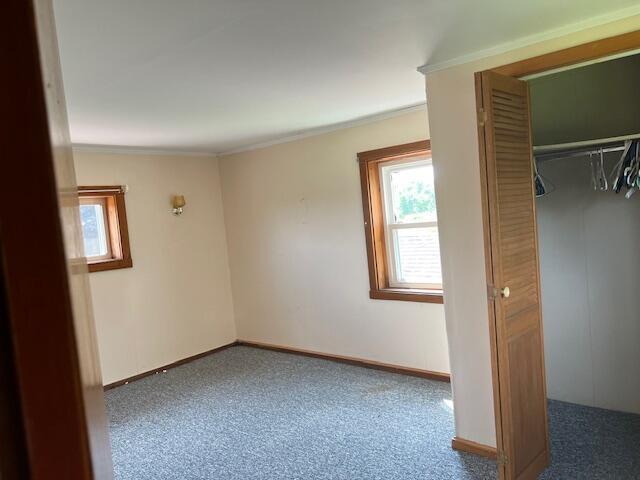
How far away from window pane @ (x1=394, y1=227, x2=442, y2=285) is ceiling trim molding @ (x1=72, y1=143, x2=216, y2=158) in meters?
2.40

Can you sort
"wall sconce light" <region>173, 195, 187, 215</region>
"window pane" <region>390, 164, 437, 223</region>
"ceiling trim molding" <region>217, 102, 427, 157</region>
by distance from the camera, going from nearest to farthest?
1. "ceiling trim molding" <region>217, 102, 427, 157</region>
2. "window pane" <region>390, 164, 437, 223</region>
3. "wall sconce light" <region>173, 195, 187, 215</region>

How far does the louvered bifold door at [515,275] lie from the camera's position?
81.7 inches

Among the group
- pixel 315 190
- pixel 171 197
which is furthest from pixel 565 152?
pixel 171 197

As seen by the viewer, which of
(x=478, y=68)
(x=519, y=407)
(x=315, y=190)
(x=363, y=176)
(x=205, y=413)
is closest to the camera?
(x=519, y=407)

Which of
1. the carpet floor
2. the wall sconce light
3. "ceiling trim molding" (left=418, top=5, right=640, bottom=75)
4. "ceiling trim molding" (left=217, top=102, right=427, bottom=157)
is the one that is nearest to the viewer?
"ceiling trim molding" (left=418, top=5, right=640, bottom=75)

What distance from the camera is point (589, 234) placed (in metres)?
3.03

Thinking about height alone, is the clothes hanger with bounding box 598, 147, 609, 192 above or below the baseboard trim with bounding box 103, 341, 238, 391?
above

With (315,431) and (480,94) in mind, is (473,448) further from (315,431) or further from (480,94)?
(480,94)

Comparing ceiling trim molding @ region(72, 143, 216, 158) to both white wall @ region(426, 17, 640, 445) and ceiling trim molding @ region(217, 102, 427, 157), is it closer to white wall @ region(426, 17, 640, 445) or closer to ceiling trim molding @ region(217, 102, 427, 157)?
ceiling trim molding @ region(217, 102, 427, 157)

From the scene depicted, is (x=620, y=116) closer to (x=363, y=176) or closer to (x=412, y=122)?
(x=412, y=122)

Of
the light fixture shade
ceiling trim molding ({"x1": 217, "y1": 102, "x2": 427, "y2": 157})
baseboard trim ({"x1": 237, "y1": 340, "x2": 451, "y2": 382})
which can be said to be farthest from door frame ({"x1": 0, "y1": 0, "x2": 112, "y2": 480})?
the light fixture shade

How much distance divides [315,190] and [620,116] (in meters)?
2.50

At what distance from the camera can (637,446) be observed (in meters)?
2.59

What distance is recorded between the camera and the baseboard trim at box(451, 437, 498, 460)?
103 inches
